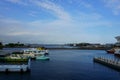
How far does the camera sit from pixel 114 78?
111 ft

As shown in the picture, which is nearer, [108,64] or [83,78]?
[83,78]

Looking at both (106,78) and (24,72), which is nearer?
(106,78)

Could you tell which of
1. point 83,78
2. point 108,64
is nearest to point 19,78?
point 83,78

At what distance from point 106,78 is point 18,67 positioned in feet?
48.2

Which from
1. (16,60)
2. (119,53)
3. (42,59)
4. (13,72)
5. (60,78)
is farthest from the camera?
(119,53)

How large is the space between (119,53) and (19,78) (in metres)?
60.6

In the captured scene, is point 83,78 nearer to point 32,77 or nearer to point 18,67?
point 32,77

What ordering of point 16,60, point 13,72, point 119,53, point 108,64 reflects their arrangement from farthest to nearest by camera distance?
point 119,53 → point 16,60 → point 108,64 → point 13,72

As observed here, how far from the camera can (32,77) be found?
34031 mm

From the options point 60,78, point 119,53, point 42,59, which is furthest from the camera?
point 119,53

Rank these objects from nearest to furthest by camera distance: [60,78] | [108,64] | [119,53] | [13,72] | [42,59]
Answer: [60,78]
[13,72]
[108,64]
[42,59]
[119,53]

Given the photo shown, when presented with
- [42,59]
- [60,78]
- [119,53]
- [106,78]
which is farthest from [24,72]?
[119,53]

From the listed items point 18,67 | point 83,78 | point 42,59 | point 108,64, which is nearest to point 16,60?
point 42,59

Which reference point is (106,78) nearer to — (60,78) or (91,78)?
(91,78)
